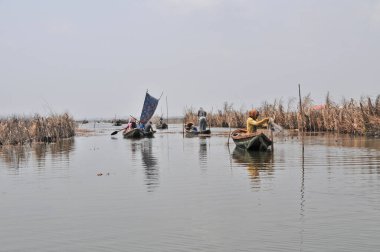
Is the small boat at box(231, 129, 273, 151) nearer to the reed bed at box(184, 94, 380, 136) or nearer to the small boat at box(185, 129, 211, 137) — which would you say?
the reed bed at box(184, 94, 380, 136)

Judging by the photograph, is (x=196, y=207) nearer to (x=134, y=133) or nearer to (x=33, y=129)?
(x=33, y=129)

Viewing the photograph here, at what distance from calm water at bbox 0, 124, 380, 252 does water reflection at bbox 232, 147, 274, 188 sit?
64 mm

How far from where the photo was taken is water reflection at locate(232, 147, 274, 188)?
17144 millimetres

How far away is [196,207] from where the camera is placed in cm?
1181

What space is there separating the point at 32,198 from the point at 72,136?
37028 mm

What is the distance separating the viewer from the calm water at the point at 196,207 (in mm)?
8922

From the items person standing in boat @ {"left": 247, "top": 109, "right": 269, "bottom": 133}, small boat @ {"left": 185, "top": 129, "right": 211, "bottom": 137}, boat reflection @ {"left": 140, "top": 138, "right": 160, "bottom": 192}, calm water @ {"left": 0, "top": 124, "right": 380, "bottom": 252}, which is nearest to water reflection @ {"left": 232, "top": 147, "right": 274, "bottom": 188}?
calm water @ {"left": 0, "top": 124, "right": 380, "bottom": 252}

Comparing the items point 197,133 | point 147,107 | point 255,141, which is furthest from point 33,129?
point 255,141

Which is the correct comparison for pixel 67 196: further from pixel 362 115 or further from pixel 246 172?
pixel 362 115

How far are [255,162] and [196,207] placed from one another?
1007 cm

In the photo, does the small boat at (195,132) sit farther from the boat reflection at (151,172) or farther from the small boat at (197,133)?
the boat reflection at (151,172)

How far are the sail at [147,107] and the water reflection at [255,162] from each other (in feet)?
71.8

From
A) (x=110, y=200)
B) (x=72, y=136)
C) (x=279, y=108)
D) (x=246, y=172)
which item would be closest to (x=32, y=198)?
(x=110, y=200)

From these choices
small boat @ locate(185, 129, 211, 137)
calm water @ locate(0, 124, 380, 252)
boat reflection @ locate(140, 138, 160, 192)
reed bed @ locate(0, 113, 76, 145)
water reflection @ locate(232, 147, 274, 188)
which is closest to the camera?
calm water @ locate(0, 124, 380, 252)
